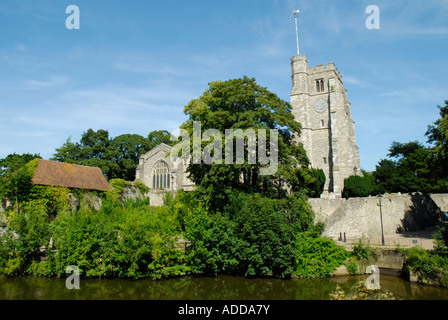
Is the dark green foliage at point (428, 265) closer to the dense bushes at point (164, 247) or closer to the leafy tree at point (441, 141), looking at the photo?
the dense bushes at point (164, 247)

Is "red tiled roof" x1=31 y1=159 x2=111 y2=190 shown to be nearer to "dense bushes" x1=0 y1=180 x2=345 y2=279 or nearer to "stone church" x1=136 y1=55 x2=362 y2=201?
"dense bushes" x1=0 y1=180 x2=345 y2=279

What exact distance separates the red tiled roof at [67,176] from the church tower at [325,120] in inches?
851

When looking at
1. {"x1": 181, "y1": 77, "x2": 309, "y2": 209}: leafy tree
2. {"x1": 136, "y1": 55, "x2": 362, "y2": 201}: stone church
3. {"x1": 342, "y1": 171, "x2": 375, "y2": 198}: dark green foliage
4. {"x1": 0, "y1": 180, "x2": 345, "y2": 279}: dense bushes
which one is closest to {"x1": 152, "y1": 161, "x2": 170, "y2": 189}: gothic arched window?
{"x1": 136, "y1": 55, "x2": 362, "y2": 201}: stone church

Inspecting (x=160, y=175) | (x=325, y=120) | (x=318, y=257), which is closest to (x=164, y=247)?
(x=318, y=257)

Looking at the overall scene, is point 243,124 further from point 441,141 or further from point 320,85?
point 320,85

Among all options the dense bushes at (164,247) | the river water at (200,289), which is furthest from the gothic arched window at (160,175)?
the river water at (200,289)

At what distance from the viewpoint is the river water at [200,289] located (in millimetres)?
12859

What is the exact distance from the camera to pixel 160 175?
3675 centimetres
